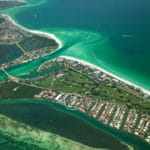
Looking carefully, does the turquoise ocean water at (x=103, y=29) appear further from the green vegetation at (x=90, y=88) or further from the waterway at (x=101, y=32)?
the green vegetation at (x=90, y=88)

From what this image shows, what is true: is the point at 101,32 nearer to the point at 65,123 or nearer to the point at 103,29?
the point at 103,29

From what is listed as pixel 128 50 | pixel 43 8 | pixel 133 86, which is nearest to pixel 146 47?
pixel 128 50

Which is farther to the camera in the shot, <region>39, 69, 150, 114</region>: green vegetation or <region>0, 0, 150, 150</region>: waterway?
<region>0, 0, 150, 150</region>: waterway

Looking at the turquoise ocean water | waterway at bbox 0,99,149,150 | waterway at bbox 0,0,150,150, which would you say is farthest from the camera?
the turquoise ocean water

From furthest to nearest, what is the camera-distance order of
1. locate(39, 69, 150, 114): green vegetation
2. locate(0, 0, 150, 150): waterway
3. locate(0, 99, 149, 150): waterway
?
1. locate(0, 0, 150, 150): waterway
2. locate(39, 69, 150, 114): green vegetation
3. locate(0, 99, 149, 150): waterway

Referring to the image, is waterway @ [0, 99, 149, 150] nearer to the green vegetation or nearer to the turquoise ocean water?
the green vegetation

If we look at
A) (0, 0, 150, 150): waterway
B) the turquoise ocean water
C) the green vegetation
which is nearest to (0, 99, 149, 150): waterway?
(0, 0, 150, 150): waterway

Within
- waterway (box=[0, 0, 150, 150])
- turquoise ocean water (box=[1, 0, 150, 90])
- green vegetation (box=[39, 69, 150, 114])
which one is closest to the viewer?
green vegetation (box=[39, 69, 150, 114])

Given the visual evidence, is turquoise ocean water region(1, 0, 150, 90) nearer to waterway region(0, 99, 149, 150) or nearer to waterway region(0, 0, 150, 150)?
waterway region(0, 0, 150, 150)

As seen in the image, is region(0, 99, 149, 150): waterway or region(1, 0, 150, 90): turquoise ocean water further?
region(1, 0, 150, 90): turquoise ocean water

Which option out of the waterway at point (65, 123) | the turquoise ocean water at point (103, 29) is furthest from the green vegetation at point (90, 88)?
the waterway at point (65, 123)

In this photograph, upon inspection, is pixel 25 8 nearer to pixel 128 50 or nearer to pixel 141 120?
pixel 128 50

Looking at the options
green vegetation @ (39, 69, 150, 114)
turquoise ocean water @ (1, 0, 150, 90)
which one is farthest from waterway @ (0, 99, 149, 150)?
turquoise ocean water @ (1, 0, 150, 90)

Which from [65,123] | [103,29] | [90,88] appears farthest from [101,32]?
[65,123]
